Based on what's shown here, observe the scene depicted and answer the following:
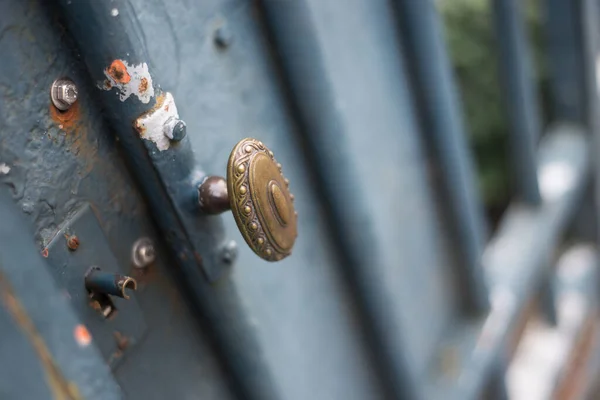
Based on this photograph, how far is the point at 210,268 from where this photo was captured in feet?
2.27

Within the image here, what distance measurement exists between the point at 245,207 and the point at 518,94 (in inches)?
43.7

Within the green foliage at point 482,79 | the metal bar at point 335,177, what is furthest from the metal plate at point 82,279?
the green foliage at point 482,79

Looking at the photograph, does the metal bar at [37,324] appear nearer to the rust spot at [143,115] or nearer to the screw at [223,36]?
the rust spot at [143,115]

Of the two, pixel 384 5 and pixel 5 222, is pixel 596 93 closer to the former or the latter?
pixel 384 5

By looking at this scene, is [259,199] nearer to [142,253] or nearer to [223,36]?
[142,253]

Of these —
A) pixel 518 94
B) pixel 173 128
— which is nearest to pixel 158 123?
pixel 173 128

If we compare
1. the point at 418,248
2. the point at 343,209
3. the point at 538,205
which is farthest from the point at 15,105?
the point at 538,205

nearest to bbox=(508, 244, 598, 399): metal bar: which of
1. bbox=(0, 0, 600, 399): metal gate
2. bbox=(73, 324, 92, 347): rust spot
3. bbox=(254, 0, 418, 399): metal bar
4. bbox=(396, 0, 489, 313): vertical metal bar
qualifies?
bbox=(0, 0, 600, 399): metal gate

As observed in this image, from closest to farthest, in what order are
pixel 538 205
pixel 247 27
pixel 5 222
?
pixel 5 222, pixel 247 27, pixel 538 205

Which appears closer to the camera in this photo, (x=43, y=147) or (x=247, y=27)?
(x=43, y=147)

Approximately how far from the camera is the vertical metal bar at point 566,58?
1.73 m

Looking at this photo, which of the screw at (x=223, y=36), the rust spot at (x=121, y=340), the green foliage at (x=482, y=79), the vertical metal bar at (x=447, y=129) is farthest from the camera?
Result: the green foliage at (x=482, y=79)

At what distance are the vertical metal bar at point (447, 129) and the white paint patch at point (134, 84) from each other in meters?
0.62

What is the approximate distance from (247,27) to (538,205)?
112 cm
